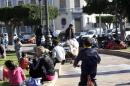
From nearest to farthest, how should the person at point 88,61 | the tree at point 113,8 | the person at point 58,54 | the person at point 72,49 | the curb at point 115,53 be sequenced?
the person at point 88,61
the person at point 58,54
the person at point 72,49
the curb at point 115,53
the tree at point 113,8

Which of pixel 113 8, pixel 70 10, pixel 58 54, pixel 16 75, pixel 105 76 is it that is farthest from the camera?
pixel 70 10

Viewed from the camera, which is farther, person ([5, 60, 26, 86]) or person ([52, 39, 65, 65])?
person ([52, 39, 65, 65])

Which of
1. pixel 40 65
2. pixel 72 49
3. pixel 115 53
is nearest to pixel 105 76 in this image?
pixel 40 65

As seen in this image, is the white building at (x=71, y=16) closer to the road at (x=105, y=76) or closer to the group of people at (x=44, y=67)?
the road at (x=105, y=76)

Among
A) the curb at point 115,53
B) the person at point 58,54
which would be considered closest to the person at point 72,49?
the person at point 58,54

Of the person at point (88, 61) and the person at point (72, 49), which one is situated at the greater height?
the person at point (88, 61)

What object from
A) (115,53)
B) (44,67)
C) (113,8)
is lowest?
(115,53)

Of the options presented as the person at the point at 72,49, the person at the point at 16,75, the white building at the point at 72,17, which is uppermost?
the person at the point at 16,75

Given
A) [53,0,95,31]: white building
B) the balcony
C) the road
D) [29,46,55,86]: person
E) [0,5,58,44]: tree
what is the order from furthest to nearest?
1. the balcony
2. [53,0,95,31]: white building
3. [0,5,58,44]: tree
4. the road
5. [29,46,55,86]: person

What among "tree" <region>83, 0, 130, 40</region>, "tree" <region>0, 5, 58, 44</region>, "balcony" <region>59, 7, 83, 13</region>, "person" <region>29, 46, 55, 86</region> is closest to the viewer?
"person" <region>29, 46, 55, 86</region>

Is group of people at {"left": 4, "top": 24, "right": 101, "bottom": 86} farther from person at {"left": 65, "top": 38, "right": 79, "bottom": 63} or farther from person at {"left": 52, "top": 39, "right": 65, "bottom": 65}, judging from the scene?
person at {"left": 65, "top": 38, "right": 79, "bottom": 63}

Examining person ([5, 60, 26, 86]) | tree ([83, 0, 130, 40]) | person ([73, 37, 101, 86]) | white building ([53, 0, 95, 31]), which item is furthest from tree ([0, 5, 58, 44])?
person ([73, 37, 101, 86])

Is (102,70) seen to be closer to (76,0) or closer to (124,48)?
(124,48)

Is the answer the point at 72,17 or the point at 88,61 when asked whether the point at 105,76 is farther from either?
the point at 72,17
